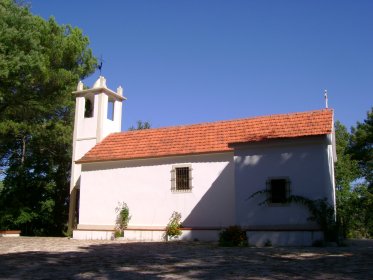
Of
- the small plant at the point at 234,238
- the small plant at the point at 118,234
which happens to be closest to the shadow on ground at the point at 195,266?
the small plant at the point at 234,238

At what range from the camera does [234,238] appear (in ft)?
45.4

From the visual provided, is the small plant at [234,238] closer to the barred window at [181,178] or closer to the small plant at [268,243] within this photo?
the small plant at [268,243]

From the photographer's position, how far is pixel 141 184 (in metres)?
18.5

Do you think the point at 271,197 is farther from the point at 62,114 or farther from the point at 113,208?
the point at 62,114

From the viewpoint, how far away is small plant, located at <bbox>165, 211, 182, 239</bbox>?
1680cm

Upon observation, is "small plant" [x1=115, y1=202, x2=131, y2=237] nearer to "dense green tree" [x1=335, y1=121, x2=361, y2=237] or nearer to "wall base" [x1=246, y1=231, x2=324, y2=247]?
"wall base" [x1=246, y1=231, x2=324, y2=247]

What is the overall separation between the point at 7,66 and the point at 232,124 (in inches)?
406

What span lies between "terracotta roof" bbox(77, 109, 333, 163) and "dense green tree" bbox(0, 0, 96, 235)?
4.56 m

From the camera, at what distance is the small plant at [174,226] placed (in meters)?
16.8

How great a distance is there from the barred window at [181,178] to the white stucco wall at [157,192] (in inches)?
7.4

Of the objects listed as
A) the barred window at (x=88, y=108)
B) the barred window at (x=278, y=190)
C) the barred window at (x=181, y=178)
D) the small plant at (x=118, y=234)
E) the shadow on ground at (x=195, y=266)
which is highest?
the barred window at (x=88, y=108)

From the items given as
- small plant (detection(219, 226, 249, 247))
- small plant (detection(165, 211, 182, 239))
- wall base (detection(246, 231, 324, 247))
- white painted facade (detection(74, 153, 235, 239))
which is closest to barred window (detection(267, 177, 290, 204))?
wall base (detection(246, 231, 324, 247))

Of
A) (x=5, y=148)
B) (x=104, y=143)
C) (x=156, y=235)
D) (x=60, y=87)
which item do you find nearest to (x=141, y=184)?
(x=156, y=235)

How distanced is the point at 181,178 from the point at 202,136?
2.38 m
